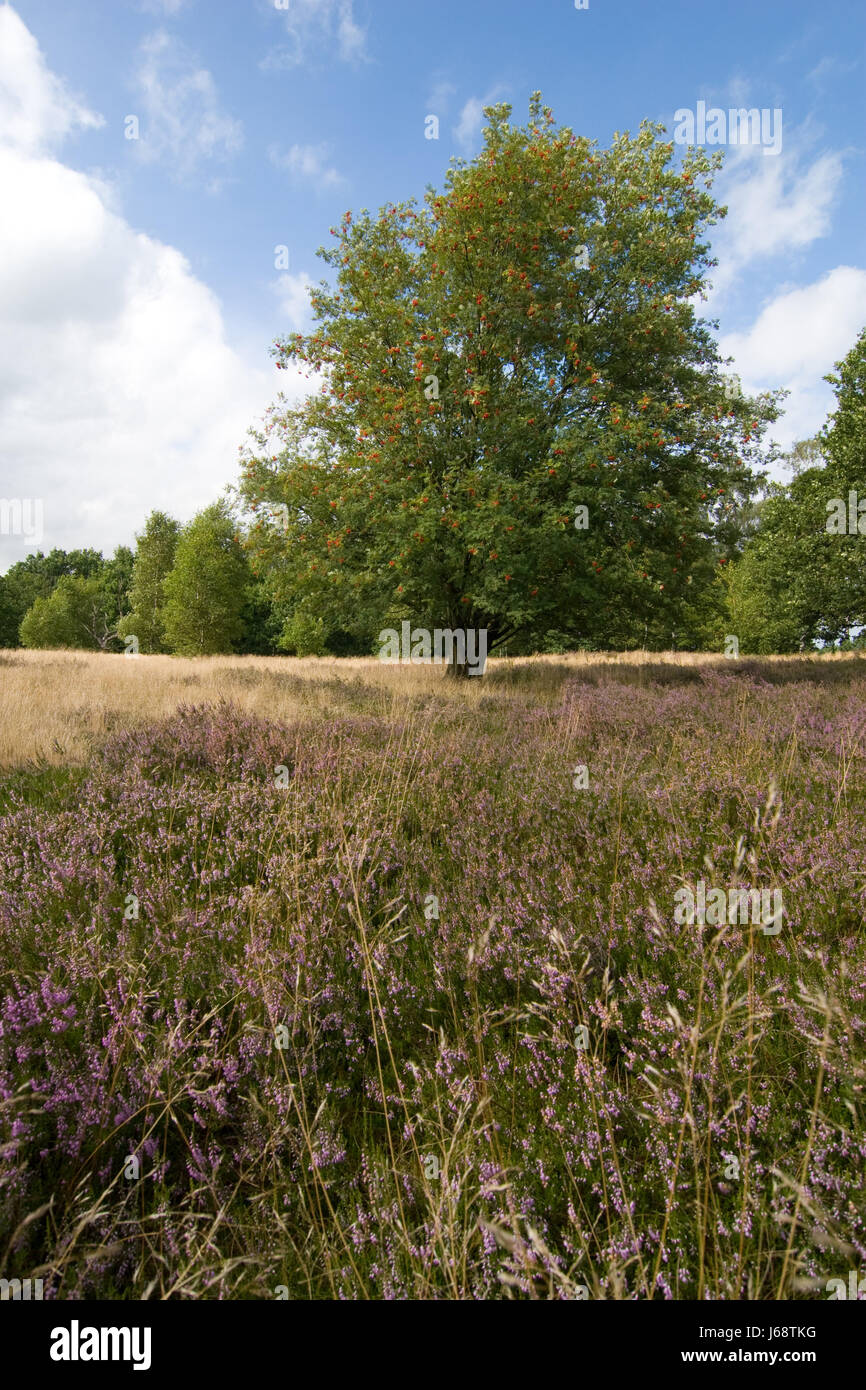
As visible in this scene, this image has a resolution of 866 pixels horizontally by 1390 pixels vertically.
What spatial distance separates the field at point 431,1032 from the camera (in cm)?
154

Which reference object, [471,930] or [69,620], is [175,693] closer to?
[471,930]

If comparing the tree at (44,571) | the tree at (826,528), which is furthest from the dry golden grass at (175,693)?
the tree at (44,571)

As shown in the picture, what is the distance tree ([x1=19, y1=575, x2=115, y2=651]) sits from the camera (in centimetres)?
5819

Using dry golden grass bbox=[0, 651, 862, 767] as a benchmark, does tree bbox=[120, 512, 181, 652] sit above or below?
above

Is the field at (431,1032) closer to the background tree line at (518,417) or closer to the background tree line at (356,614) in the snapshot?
the background tree line at (518,417)

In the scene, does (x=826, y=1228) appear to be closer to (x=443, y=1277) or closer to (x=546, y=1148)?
(x=546, y=1148)

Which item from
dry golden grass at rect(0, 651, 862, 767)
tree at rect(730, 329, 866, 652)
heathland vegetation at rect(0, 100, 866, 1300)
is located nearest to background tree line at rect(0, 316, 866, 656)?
tree at rect(730, 329, 866, 652)

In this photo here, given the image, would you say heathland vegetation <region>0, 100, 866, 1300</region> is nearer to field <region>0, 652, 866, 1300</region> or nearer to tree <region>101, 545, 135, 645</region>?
field <region>0, 652, 866, 1300</region>

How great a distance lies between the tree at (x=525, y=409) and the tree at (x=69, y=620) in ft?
170

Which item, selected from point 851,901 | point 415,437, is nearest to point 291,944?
point 851,901

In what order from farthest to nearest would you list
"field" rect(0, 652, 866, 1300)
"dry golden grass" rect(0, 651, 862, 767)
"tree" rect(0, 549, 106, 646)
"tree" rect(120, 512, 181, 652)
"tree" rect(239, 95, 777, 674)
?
"tree" rect(0, 549, 106, 646) < "tree" rect(120, 512, 181, 652) < "tree" rect(239, 95, 777, 674) < "dry golden grass" rect(0, 651, 862, 767) < "field" rect(0, 652, 866, 1300)

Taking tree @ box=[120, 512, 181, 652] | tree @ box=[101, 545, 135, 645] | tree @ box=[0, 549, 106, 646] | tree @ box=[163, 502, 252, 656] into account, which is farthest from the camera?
tree @ box=[0, 549, 106, 646]

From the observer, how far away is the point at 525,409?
11875 millimetres

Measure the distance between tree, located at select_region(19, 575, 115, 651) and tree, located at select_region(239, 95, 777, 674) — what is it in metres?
51.7
